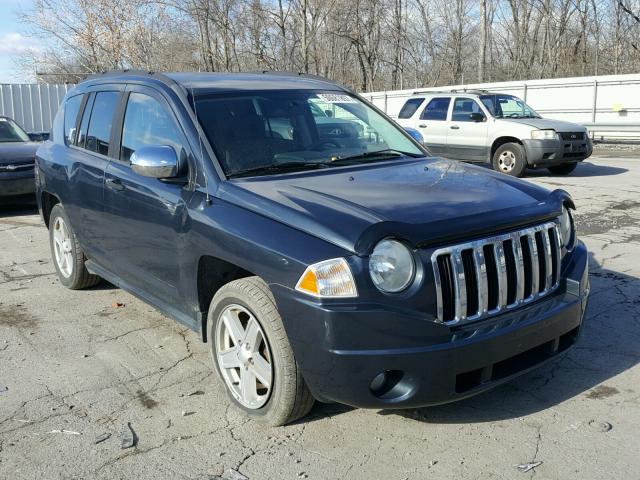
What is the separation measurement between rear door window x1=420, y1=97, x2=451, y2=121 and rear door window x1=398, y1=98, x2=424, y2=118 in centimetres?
34

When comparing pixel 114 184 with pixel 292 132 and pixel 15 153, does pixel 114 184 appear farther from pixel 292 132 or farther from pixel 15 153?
pixel 15 153

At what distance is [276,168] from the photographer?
393cm

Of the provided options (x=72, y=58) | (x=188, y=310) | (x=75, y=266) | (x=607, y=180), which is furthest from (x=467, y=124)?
(x=72, y=58)

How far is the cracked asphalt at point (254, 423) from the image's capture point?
3066mm

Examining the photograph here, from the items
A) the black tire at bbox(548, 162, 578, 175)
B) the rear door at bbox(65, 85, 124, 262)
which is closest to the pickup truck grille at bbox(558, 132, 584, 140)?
the black tire at bbox(548, 162, 578, 175)

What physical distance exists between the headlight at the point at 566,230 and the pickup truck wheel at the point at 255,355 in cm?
173

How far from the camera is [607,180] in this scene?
→ 504 inches

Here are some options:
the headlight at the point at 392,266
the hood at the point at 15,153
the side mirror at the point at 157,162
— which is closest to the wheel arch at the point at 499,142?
the hood at the point at 15,153

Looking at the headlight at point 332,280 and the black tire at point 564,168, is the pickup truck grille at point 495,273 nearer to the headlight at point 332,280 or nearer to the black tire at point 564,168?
the headlight at point 332,280

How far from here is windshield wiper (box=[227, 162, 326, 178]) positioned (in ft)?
12.5

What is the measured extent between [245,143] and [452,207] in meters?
1.40

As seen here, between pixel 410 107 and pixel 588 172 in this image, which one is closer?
pixel 588 172

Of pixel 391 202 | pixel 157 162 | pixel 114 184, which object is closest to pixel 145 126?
pixel 114 184

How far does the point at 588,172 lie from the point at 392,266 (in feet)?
42.0
